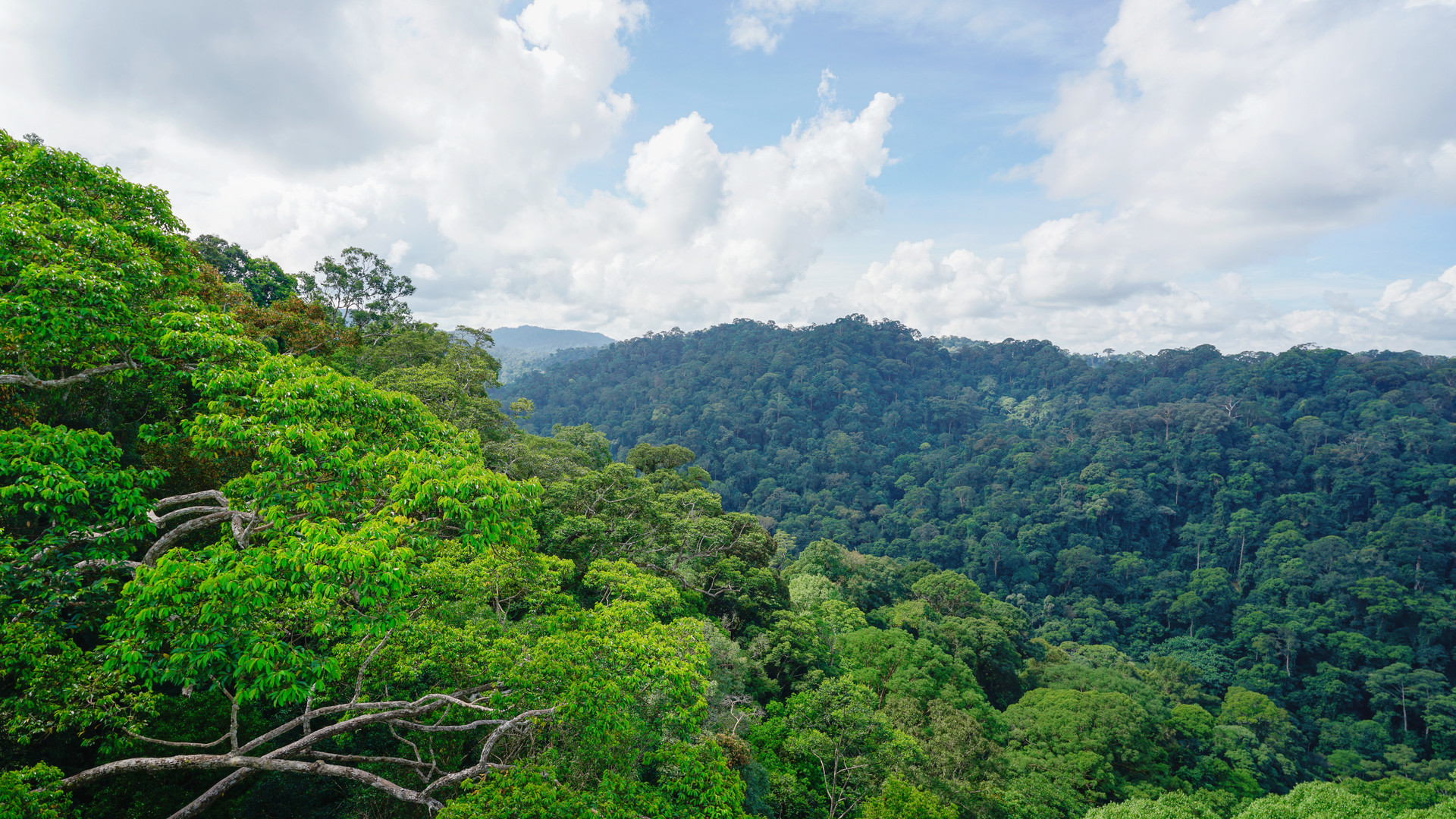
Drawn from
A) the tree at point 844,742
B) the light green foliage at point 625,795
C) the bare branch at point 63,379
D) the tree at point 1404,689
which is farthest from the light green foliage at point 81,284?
the tree at point 1404,689

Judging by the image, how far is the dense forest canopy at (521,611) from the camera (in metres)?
5.13

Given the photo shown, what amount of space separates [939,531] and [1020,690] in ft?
110

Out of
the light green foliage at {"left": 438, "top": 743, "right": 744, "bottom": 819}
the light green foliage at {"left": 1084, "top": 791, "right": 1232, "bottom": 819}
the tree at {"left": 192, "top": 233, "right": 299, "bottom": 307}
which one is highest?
the tree at {"left": 192, "top": 233, "right": 299, "bottom": 307}

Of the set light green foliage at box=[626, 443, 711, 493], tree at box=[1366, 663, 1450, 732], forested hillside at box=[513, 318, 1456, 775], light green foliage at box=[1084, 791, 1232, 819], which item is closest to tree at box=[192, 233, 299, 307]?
light green foliage at box=[626, 443, 711, 493]

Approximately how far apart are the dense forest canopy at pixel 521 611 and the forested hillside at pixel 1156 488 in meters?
0.46

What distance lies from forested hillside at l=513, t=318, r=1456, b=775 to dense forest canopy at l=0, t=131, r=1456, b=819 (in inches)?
18.0

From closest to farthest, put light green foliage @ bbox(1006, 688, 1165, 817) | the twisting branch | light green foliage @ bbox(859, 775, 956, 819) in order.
A: the twisting branch, light green foliage @ bbox(859, 775, 956, 819), light green foliage @ bbox(1006, 688, 1165, 817)

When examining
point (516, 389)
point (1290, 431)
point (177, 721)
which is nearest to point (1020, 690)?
point (177, 721)

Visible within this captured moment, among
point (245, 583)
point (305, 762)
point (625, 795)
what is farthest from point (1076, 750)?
point (245, 583)

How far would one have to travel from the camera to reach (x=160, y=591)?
4613 millimetres

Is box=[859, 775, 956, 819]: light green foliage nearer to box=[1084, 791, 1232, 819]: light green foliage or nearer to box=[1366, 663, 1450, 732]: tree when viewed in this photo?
box=[1084, 791, 1232, 819]: light green foliage

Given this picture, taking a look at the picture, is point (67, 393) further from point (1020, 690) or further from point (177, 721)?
point (1020, 690)

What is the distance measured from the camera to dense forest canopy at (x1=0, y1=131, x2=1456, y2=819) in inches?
202

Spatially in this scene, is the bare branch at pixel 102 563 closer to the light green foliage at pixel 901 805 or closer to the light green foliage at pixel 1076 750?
the light green foliage at pixel 901 805
